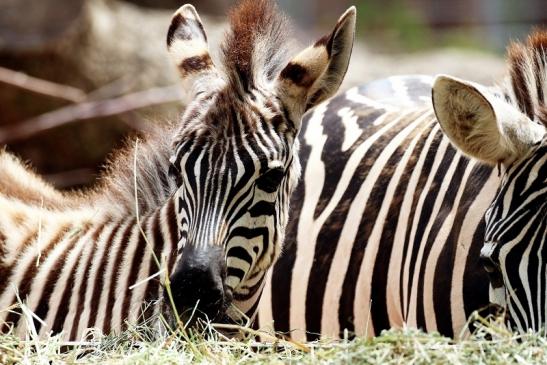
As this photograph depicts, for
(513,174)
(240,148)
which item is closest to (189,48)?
(240,148)

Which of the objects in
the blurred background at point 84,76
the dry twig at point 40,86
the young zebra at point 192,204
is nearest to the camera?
the young zebra at point 192,204

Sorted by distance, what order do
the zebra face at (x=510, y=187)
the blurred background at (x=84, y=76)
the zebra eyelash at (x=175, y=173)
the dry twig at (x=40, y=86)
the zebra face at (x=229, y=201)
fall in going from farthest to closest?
the blurred background at (x=84, y=76) < the dry twig at (x=40, y=86) < the zebra eyelash at (x=175, y=173) < the zebra face at (x=229, y=201) < the zebra face at (x=510, y=187)

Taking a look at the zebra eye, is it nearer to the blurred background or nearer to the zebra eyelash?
the zebra eyelash

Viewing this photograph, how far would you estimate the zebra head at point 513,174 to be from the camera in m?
3.45

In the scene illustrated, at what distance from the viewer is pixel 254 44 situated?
14.2 feet

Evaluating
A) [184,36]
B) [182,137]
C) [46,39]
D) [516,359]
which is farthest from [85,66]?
[516,359]

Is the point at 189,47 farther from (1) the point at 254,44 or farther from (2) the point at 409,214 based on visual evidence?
(2) the point at 409,214

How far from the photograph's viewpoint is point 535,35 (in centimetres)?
433

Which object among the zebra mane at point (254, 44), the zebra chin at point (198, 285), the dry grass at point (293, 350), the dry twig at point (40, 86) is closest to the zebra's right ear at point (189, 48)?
the zebra mane at point (254, 44)

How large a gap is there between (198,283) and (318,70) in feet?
3.67

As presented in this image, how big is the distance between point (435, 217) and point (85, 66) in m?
6.45

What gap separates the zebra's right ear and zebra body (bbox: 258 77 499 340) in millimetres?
1177

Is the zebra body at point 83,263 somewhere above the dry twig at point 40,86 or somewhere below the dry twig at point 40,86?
below

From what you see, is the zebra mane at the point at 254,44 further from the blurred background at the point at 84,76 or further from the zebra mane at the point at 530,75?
the blurred background at the point at 84,76
